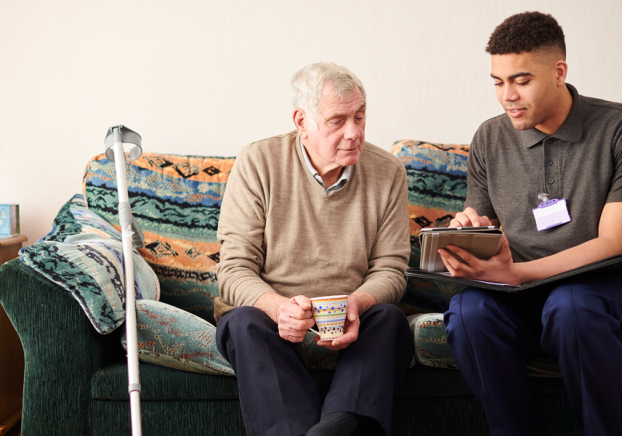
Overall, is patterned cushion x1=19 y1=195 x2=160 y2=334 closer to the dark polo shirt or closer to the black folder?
the black folder

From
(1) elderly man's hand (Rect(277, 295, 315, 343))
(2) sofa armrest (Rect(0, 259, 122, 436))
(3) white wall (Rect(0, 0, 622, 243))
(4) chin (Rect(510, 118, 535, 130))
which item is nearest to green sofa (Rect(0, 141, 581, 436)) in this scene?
(2) sofa armrest (Rect(0, 259, 122, 436))

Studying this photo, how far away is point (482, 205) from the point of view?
1.58 meters

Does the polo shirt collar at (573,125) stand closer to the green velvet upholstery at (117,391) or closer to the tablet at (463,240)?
the tablet at (463,240)

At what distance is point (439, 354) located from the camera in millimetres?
1387

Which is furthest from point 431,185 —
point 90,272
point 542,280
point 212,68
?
point 90,272

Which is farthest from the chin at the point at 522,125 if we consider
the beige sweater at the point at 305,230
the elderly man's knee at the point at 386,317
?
the elderly man's knee at the point at 386,317

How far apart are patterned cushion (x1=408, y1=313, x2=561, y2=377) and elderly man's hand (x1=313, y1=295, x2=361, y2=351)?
26 centimetres

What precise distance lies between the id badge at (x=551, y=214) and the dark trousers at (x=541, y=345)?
7.9 inches

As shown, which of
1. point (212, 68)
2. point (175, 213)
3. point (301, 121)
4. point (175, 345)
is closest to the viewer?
point (175, 345)

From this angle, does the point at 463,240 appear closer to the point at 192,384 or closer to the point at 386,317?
the point at 386,317

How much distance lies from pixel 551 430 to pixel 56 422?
1.37 metres

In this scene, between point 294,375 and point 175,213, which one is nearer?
point 294,375

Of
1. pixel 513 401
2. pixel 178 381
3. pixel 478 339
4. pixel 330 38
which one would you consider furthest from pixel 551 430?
Answer: pixel 330 38

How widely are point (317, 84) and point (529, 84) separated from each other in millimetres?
593
